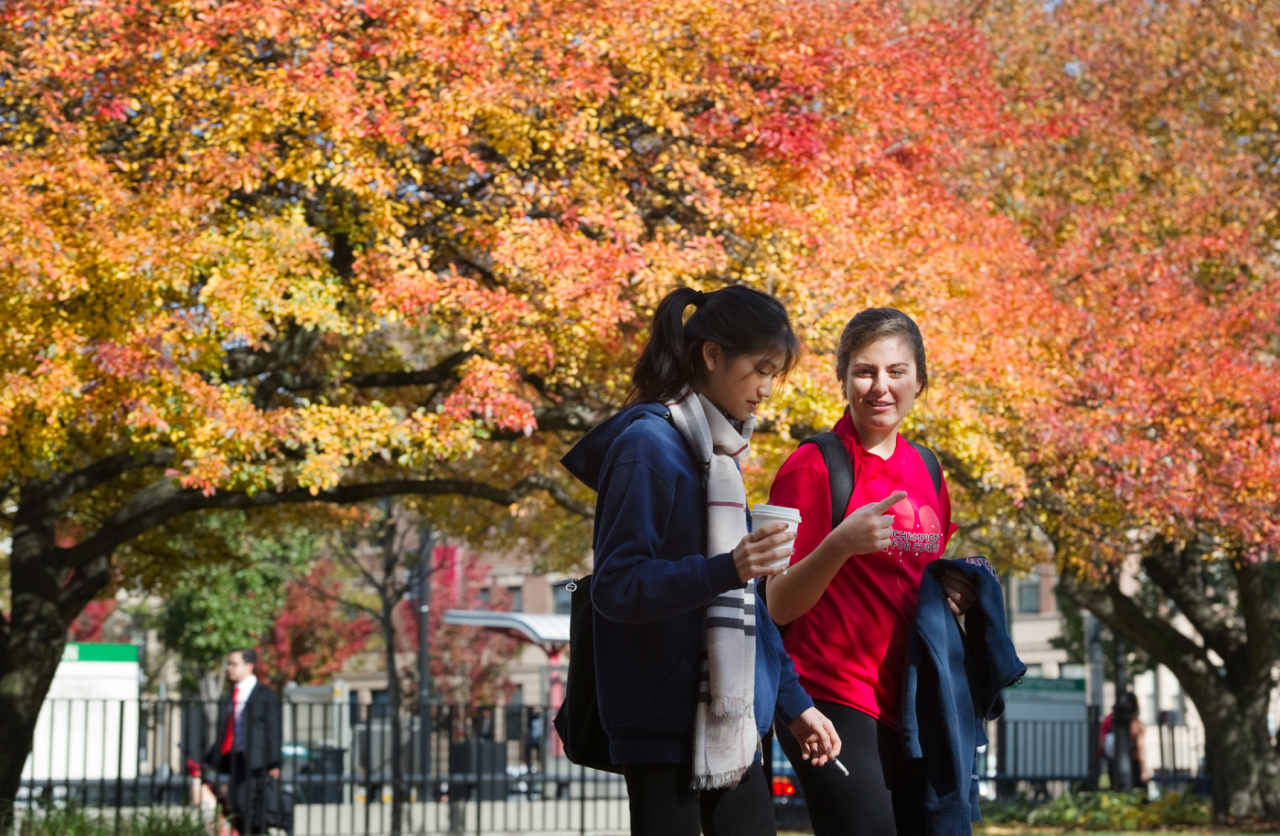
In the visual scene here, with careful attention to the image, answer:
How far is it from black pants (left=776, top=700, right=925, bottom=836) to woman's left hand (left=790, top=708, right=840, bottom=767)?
3.2 inches

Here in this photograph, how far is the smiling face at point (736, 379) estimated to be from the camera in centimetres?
290

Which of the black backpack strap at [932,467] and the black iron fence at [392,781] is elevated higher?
the black backpack strap at [932,467]

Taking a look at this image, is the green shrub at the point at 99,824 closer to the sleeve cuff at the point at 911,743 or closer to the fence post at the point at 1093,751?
the sleeve cuff at the point at 911,743

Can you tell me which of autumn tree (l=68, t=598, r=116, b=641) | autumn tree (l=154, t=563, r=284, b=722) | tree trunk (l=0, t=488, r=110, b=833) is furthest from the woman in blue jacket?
autumn tree (l=68, t=598, r=116, b=641)

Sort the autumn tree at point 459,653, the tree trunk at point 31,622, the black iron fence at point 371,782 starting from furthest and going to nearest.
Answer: the autumn tree at point 459,653, the tree trunk at point 31,622, the black iron fence at point 371,782

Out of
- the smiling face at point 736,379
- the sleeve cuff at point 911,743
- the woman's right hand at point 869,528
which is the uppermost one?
the smiling face at point 736,379

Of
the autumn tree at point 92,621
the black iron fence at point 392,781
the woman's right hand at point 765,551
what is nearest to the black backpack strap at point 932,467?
the woman's right hand at point 765,551

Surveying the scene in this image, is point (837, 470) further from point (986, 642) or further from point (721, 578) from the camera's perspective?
point (721, 578)

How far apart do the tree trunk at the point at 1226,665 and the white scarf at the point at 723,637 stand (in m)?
14.1

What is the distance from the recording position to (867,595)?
138 inches

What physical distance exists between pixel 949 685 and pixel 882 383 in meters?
0.77

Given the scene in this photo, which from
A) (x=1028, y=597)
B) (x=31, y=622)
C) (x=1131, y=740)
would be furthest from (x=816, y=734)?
(x=1028, y=597)

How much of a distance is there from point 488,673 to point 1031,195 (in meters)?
27.9

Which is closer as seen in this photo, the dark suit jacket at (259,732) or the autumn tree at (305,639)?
the dark suit jacket at (259,732)
